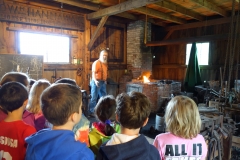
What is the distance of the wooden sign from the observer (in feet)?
15.2

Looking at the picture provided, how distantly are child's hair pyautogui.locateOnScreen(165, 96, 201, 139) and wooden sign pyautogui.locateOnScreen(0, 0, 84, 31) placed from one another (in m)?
4.84

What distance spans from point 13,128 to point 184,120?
121 cm

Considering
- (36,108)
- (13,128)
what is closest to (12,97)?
(13,128)

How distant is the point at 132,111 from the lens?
116 centimetres

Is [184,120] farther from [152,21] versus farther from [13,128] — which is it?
[152,21]

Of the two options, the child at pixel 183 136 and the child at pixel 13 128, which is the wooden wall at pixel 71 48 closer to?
the child at pixel 13 128

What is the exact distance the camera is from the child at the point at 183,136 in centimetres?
137

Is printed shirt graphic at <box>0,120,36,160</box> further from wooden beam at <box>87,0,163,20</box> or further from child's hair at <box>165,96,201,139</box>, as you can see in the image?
wooden beam at <box>87,0,163,20</box>

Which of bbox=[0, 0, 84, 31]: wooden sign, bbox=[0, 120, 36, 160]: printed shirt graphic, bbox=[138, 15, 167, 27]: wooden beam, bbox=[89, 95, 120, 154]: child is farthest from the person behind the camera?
bbox=[138, 15, 167, 27]: wooden beam

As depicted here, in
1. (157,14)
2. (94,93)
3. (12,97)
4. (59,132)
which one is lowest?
(94,93)

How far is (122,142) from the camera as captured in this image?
3.63 ft

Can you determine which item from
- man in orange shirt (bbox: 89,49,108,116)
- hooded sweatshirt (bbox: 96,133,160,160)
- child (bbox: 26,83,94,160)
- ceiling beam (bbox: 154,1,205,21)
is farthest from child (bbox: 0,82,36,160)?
ceiling beam (bbox: 154,1,205,21)

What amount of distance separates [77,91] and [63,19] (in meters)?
5.07

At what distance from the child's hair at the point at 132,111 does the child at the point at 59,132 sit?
0.26 metres
